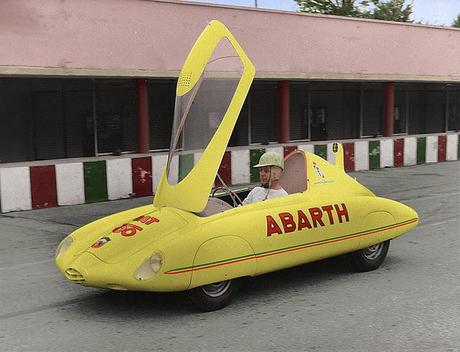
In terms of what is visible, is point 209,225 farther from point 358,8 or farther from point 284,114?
point 358,8

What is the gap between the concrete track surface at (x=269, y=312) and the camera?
3947mm

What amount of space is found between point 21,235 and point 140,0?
650cm

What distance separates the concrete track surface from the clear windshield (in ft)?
4.23

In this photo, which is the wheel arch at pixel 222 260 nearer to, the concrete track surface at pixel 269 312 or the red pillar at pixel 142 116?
the concrete track surface at pixel 269 312

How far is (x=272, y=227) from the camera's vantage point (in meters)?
4.78

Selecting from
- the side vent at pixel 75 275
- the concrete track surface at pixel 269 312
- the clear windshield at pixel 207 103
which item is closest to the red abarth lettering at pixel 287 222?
the concrete track surface at pixel 269 312

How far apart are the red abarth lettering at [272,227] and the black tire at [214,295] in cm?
51

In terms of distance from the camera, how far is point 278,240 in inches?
189

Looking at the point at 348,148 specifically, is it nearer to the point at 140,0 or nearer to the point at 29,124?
the point at 140,0

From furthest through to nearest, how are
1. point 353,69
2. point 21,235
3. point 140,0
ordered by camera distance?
point 353,69
point 140,0
point 21,235

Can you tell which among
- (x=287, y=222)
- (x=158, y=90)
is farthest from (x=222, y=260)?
(x=158, y=90)

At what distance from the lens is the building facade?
34.3ft

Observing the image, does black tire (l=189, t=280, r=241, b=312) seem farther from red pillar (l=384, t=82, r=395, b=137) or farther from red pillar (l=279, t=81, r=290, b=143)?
red pillar (l=384, t=82, r=395, b=137)

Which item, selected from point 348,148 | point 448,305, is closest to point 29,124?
point 348,148
